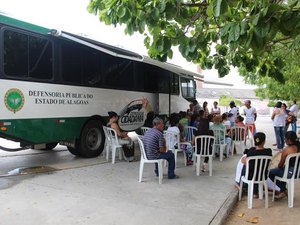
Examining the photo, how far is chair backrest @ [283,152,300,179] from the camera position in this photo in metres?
5.88

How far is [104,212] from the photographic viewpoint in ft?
17.1

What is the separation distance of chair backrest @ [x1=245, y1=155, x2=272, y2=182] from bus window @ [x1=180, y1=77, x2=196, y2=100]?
9.11 m

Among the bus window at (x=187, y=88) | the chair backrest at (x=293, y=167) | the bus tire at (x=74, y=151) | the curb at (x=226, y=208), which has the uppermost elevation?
the bus window at (x=187, y=88)

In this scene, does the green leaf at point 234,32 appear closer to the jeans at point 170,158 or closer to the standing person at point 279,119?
the jeans at point 170,158

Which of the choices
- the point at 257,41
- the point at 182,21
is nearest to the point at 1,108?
the point at 182,21

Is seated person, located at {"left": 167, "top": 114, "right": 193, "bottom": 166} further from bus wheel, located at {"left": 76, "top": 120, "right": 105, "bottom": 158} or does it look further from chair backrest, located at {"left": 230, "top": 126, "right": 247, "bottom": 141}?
chair backrest, located at {"left": 230, "top": 126, "right": 247, "bottom": 141}

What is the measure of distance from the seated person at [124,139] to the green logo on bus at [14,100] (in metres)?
2.30

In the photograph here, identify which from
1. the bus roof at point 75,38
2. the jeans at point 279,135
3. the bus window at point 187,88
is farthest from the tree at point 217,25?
the bus window at point 187,88

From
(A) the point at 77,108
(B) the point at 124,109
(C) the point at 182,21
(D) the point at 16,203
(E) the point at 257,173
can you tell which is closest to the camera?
(C) the point at 182,21

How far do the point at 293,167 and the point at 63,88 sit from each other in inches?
209

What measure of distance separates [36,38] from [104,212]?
14.4 ft

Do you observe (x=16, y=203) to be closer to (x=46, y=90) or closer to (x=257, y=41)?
(x=46, y=90)

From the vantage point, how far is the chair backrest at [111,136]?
353 inches

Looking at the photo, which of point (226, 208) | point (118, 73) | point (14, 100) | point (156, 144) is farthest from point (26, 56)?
point (226, 208)
